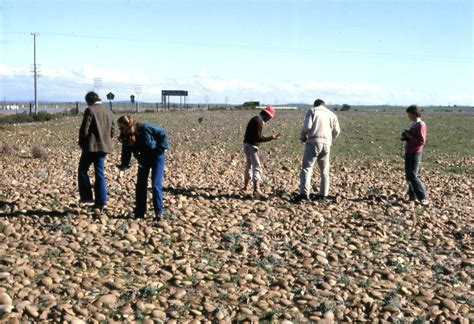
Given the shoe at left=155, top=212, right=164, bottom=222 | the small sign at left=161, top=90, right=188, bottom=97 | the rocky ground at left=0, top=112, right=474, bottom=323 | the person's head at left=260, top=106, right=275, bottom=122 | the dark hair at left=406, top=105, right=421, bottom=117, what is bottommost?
the rocky ground at left=0, top=112, right=474, bottom=323

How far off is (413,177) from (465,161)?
907 cm

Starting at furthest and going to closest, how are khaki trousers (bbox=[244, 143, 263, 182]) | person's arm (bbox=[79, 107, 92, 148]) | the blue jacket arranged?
khaki trousers (bbox=[244, 143, 263, 182])
person's arm (bbox=[79, 107, 92, 148])
the blue jacket

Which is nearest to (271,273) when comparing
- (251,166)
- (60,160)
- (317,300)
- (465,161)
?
(317,300)

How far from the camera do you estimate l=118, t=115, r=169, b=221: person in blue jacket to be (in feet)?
25.9

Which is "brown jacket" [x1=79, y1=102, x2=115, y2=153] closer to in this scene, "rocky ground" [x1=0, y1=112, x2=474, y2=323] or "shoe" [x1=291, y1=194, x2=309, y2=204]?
"rocky ground" [x1=0, y1=112, x2=474, y2=323]

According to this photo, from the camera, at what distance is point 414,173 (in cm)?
1039

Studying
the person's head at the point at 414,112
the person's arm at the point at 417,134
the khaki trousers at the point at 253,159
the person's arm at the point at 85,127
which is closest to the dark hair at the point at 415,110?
the person's head at the point at 414,112

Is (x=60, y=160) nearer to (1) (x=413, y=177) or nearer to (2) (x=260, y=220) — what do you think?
(2) (x=260, y=220)

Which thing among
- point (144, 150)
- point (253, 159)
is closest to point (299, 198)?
point (253, 159)

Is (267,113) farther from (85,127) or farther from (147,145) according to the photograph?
(85,127)

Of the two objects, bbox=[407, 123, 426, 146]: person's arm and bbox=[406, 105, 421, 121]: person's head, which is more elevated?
bbox=[406, 105, 421, 121]: person's head

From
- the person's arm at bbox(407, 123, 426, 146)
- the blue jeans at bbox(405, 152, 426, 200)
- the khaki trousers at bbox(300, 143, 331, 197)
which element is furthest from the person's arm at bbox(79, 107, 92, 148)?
the blue jeans at bbox(405, 152, 426, 200)

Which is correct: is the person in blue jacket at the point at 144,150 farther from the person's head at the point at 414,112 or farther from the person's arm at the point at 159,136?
the person's head at the point at 414,112

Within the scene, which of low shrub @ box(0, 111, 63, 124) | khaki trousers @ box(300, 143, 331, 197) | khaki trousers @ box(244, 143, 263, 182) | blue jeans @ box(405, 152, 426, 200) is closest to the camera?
khaki trousers @ box(300, 143, 331, 197)
